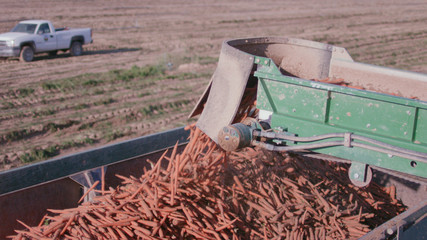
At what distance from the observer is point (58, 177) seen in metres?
4.66

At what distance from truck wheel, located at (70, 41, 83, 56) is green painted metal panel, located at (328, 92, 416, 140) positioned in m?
15.4

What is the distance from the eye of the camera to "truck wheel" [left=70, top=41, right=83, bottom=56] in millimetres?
17750

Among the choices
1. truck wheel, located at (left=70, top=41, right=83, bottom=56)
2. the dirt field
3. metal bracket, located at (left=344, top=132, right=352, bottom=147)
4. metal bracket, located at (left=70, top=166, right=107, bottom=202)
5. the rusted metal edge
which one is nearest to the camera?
metal bracket, located at (left=344, top=132, right=352, bottom=147)

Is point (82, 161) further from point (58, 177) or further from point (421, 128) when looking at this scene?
point (421, 128)

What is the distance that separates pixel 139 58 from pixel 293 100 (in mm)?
13348

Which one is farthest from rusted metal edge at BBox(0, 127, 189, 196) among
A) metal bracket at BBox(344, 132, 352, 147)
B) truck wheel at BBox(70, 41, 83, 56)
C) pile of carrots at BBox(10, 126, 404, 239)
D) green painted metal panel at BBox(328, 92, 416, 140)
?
truck wheel at BBox(70, 41, 83, 56)

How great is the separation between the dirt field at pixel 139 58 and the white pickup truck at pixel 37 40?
15.8 inches

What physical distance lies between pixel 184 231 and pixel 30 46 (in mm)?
14348

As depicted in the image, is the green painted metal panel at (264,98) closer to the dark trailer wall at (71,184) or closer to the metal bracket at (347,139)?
Answer: the metal bracket at (347,139)

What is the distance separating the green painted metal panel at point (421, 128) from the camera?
3467mm

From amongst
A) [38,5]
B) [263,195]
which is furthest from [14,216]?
[38,5]

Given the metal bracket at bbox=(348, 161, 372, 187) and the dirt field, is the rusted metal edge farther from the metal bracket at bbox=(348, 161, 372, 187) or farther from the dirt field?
the dirt field

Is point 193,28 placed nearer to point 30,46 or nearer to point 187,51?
point 187,51

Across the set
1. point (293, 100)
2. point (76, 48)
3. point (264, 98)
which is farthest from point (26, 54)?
point (293, 100)
